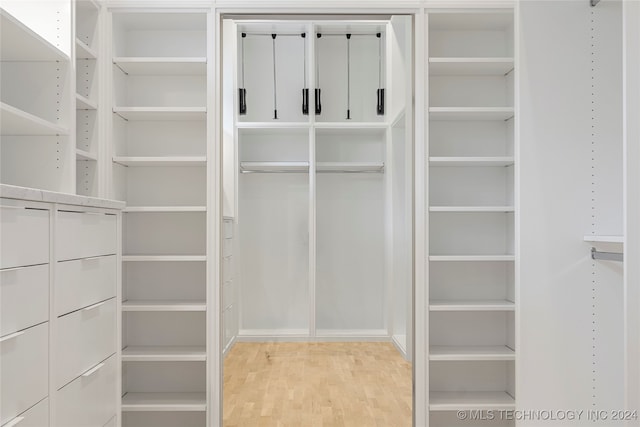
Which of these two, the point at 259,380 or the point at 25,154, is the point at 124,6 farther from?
the point at 259,380

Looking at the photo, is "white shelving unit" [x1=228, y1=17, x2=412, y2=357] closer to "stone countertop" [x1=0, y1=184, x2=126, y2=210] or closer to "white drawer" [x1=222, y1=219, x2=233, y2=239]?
"white drawer" [x1=222, y1=219, x2=233, y2=239]

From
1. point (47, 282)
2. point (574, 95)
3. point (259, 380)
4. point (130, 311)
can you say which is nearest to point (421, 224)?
point (574, 95)

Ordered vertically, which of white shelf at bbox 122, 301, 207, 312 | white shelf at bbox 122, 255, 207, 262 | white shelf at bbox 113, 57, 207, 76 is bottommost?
white shelf at bbox 122, 301, 207, 312

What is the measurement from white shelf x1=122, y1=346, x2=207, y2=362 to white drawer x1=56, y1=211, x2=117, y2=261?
785 millimetres

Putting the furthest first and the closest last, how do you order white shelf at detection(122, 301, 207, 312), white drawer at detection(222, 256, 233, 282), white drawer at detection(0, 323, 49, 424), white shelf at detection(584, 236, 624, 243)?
white drawer at detection(222, 256, 233, 282), white shelf at detection(122, 301, 207, 312), white shelf at detection(584, 236, 624, 243), white drawer at detection(0, 323, 49, 424)

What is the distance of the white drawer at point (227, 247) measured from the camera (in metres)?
2.81

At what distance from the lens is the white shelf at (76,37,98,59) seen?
8.32 ft

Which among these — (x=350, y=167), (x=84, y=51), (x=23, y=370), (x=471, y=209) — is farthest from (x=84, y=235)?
(x=471, y=209)

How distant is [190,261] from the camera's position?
9.61ft

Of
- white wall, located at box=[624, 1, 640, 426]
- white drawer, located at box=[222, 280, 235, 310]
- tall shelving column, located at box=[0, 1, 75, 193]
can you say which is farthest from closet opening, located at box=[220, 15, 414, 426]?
white wall, located at box=[624, 1, 640, 426]

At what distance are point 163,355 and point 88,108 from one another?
1251 millimetres

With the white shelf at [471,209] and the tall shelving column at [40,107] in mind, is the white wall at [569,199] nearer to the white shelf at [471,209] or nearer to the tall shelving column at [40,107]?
A: the white shelf at [471,209]

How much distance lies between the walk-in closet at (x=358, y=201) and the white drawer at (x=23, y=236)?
41.4 inches

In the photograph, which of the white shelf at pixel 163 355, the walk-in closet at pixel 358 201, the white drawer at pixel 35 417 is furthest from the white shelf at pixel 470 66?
the white drawer at pixel 35 417
